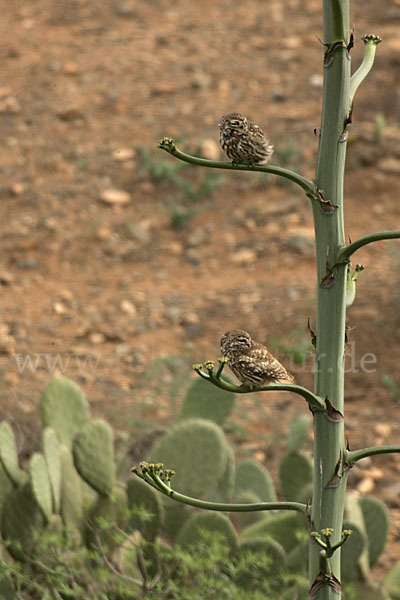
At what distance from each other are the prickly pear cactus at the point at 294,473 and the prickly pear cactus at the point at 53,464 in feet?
2.47

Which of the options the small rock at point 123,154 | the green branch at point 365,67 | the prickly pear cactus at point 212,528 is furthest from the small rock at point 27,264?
the green branch at point 365,67

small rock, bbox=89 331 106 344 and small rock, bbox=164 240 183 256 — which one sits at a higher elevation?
small rock, bbox=164 240 183 256

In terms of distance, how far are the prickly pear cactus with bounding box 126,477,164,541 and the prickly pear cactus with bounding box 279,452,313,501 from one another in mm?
527

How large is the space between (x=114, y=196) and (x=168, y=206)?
373mm

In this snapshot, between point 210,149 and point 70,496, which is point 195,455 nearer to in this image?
point 70,496

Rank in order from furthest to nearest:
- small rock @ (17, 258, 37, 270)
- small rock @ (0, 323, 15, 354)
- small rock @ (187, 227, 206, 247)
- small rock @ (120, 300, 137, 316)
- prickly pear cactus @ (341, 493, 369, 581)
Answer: small rock @ (187, 227, 206, 247) → small rock @ (17, 258, 37, 270) → small rock @ (120, 300, 137, 316) → small rock @ (0, 323, 15, 354) → prickly pear cactus @ (341, 493, 369, 581)

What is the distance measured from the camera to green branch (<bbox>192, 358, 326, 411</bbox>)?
3.97ft

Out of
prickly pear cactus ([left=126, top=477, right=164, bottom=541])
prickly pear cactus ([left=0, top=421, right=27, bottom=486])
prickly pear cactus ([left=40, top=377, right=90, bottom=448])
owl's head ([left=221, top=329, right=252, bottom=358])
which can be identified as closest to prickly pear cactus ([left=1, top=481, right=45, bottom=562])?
prickly pear cactus ([left=0, top=421, right=27, bottom=486])

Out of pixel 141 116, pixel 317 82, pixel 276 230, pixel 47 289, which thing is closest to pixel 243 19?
pixel 317 82

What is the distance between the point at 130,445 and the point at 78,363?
3.73ft

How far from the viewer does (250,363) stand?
1.27m

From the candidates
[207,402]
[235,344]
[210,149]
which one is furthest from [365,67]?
[210,149]

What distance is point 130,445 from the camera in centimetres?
364

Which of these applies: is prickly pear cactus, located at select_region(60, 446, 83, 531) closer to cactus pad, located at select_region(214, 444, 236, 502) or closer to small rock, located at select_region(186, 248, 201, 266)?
cactus pad, located at select_region(214, 444, 236, 502)
